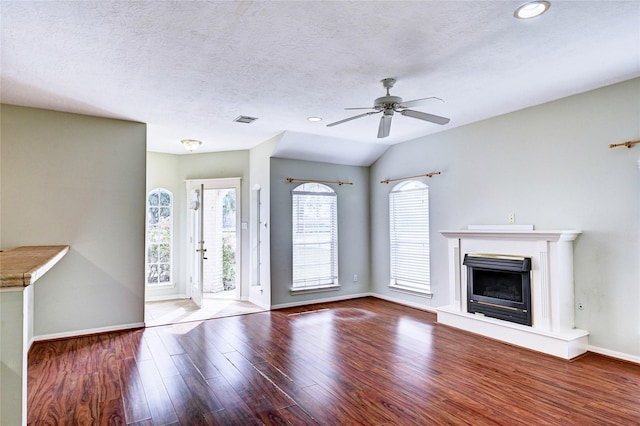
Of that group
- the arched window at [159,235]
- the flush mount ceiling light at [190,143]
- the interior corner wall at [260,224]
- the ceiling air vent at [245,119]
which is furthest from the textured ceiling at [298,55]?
the arched window at [159,235]

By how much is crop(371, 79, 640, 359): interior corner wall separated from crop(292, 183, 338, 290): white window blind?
1915mm

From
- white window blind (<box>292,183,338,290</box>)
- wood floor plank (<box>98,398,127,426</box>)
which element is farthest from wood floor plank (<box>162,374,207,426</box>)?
white window blind (<box>292,183,338,290</box>)

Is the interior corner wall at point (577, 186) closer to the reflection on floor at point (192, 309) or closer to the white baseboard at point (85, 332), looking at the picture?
the reflection on floor at point (192, 309)

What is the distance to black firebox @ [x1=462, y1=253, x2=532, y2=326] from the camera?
13.2 feet

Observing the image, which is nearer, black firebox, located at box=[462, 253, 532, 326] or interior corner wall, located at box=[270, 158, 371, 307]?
black firebox, located at box=[462, 253, 532, 326]

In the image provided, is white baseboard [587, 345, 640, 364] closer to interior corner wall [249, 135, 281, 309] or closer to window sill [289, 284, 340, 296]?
window sill [289, 284, 340, 296]

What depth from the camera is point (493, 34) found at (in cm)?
264

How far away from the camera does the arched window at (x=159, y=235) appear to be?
6.64 metres

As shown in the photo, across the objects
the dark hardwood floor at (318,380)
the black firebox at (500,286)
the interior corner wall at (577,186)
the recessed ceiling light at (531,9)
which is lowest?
the dark hardwood floor at (318,380)

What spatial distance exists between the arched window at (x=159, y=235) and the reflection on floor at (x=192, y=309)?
1.91 ft

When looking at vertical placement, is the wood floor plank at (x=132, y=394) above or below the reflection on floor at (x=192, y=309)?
above

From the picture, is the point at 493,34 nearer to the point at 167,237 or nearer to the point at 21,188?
the point at 21,188

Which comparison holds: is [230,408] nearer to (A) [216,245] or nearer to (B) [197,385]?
(B) [197,385]

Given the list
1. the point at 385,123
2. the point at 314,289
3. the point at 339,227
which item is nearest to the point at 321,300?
the point at 314,289
